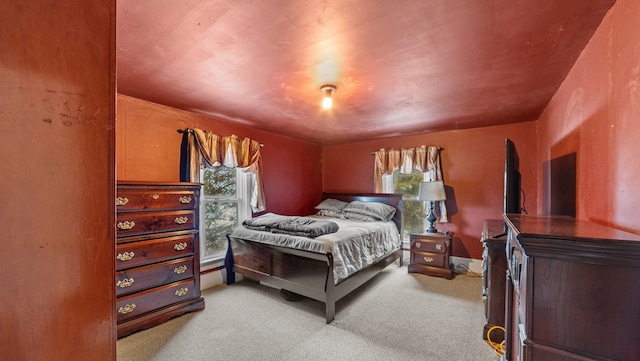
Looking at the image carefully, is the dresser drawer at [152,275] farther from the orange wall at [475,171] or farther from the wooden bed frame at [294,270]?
the orange wall at [475,171]

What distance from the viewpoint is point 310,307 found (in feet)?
8.94

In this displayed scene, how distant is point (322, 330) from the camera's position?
230 cm

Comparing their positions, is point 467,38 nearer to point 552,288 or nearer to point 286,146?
point 552,288

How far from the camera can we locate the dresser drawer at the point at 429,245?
11.9 ft

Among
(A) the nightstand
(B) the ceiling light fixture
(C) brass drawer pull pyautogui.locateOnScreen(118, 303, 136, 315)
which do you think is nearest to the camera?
(C) brass drawer pull pyautogui.locateOnScreen(118, 303, 136, 315)

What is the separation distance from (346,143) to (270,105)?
2.36 m

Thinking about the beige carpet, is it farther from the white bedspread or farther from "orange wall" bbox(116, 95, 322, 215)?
"orange wall" bbox(116, 95, 322, 215)

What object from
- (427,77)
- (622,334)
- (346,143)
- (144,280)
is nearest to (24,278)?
(622,334)

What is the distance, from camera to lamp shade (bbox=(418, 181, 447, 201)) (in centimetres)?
369

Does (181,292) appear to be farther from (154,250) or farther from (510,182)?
(510,182)

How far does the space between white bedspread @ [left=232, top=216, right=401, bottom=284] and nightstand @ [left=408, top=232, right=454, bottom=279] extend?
43cm

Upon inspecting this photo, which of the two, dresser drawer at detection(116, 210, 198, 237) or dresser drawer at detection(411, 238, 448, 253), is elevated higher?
dresser drawer at detection(116, 210, 198, 237)

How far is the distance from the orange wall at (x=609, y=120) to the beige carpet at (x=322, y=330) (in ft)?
4.46

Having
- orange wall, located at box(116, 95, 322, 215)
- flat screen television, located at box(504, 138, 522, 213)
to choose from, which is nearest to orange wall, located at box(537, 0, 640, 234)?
flat screen television, located at box(504, 138, 522, 213)
